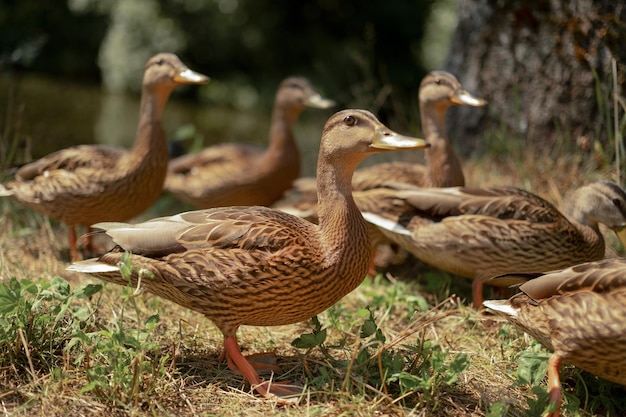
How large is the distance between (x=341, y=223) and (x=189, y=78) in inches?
73.3

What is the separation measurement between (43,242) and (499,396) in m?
3.02

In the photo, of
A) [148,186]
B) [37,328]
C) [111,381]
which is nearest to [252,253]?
[111,381]

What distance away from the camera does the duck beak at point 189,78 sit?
14.6ft

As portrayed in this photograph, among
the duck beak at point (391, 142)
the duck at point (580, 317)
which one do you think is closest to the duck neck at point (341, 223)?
the duck beak at point (391, 142)

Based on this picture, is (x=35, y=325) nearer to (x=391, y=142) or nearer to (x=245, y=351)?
(x=245, y=351)

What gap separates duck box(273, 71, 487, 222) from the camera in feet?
15.2

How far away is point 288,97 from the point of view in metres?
5.88

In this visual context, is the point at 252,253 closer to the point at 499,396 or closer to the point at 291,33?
the point at 499,396

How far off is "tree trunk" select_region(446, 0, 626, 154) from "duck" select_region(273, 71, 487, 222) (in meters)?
0.82

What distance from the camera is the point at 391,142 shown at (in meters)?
3.07

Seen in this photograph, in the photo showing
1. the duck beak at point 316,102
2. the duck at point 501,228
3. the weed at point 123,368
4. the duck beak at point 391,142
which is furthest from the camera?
the duck beak at point 316,102

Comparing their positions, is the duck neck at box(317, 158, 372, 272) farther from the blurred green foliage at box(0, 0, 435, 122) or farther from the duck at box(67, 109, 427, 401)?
the blurred green foliage at box(0, 0, 435, 122)

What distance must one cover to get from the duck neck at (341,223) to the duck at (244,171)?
2.29 m

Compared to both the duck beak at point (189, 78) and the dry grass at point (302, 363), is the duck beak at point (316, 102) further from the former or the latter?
the dry grass at point (302, 363)
